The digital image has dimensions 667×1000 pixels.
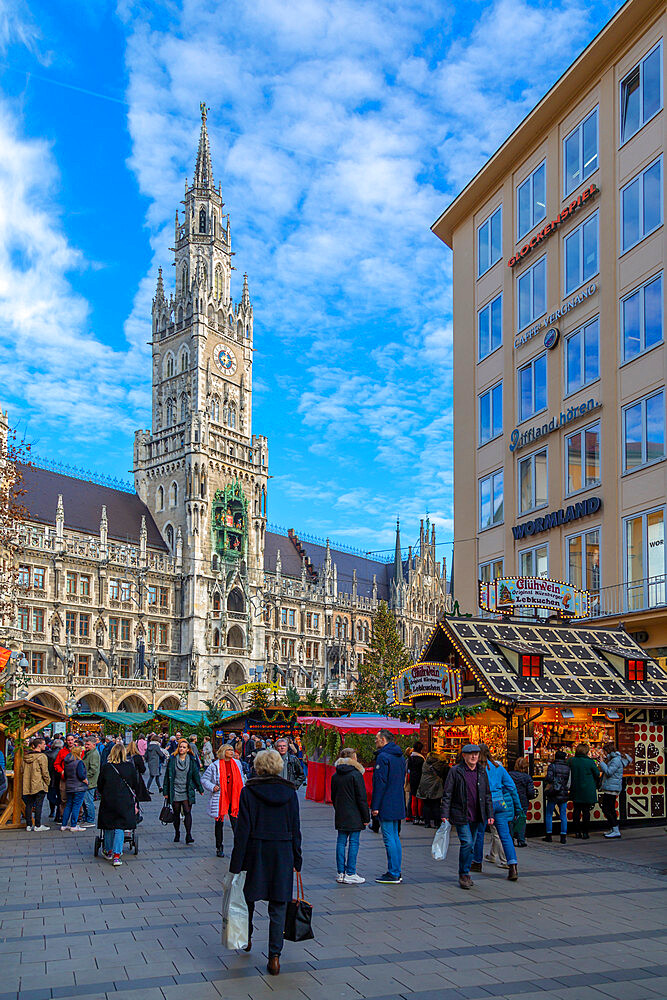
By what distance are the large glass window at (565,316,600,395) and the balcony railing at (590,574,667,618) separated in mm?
6003

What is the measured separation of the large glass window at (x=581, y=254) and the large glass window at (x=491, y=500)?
21.7ft

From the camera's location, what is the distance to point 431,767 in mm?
17391

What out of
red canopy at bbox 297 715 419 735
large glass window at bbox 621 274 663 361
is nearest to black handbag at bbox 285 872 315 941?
red canopy at bbox 297 715 419 735

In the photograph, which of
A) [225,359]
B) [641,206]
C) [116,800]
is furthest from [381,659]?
[116,800]

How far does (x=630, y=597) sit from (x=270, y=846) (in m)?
17.4

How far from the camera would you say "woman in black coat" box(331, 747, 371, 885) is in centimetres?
1170

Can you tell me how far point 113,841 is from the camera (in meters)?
13.8

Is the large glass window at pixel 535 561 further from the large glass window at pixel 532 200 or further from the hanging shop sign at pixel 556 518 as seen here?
the large glass window at pixel 532 200

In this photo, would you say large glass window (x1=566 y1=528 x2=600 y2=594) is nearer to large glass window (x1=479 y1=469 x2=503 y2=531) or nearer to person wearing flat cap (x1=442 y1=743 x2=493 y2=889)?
large glass window (x1=479 y1=469 x2=503 y2=531)

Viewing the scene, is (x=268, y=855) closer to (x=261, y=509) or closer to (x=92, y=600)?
(x=92, y=600)

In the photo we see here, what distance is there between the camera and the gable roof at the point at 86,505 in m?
63.5

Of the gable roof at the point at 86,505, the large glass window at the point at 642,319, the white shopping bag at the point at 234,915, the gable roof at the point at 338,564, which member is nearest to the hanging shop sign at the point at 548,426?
the large glass window at the point at 642,319

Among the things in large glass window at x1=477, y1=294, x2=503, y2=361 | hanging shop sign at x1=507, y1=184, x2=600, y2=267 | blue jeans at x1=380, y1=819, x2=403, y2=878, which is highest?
hanging shop sign at x1=507, y1=184, x2=600, y2=267

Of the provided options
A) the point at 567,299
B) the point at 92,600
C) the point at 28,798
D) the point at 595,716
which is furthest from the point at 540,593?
the point at 92,600
